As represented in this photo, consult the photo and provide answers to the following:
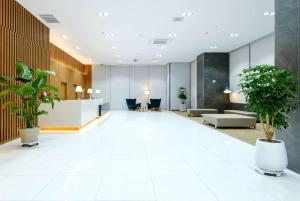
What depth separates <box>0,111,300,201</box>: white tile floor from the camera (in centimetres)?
279

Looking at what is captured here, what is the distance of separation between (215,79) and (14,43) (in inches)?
443

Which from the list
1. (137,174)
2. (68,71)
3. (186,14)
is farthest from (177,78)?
(137,174)

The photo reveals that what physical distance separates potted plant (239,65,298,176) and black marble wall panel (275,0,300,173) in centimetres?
21

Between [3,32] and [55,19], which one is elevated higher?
[55,19]

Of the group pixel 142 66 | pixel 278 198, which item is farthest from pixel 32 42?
pixel 142 66

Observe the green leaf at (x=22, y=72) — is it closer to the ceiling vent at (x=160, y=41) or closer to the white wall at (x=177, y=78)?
the ceiling vent at (x=160, y=41)

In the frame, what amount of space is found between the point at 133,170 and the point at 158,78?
1642 centimetres

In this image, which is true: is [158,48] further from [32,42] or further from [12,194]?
[12,194]

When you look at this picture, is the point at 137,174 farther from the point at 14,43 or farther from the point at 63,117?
the point at 14,43

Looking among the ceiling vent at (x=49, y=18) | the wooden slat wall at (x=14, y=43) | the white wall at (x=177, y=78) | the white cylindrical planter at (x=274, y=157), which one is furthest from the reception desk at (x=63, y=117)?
the white wall at (x=177, y=78)

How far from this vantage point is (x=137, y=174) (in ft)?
11.5

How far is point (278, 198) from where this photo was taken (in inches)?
106

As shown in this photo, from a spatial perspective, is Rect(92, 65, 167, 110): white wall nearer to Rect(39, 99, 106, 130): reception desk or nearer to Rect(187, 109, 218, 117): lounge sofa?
Rect(187, 109, 218, 117): lounge sofa

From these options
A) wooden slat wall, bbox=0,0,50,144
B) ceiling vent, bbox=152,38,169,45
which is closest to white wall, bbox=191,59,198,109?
ceiling vent, bbox=152,38,169,45
